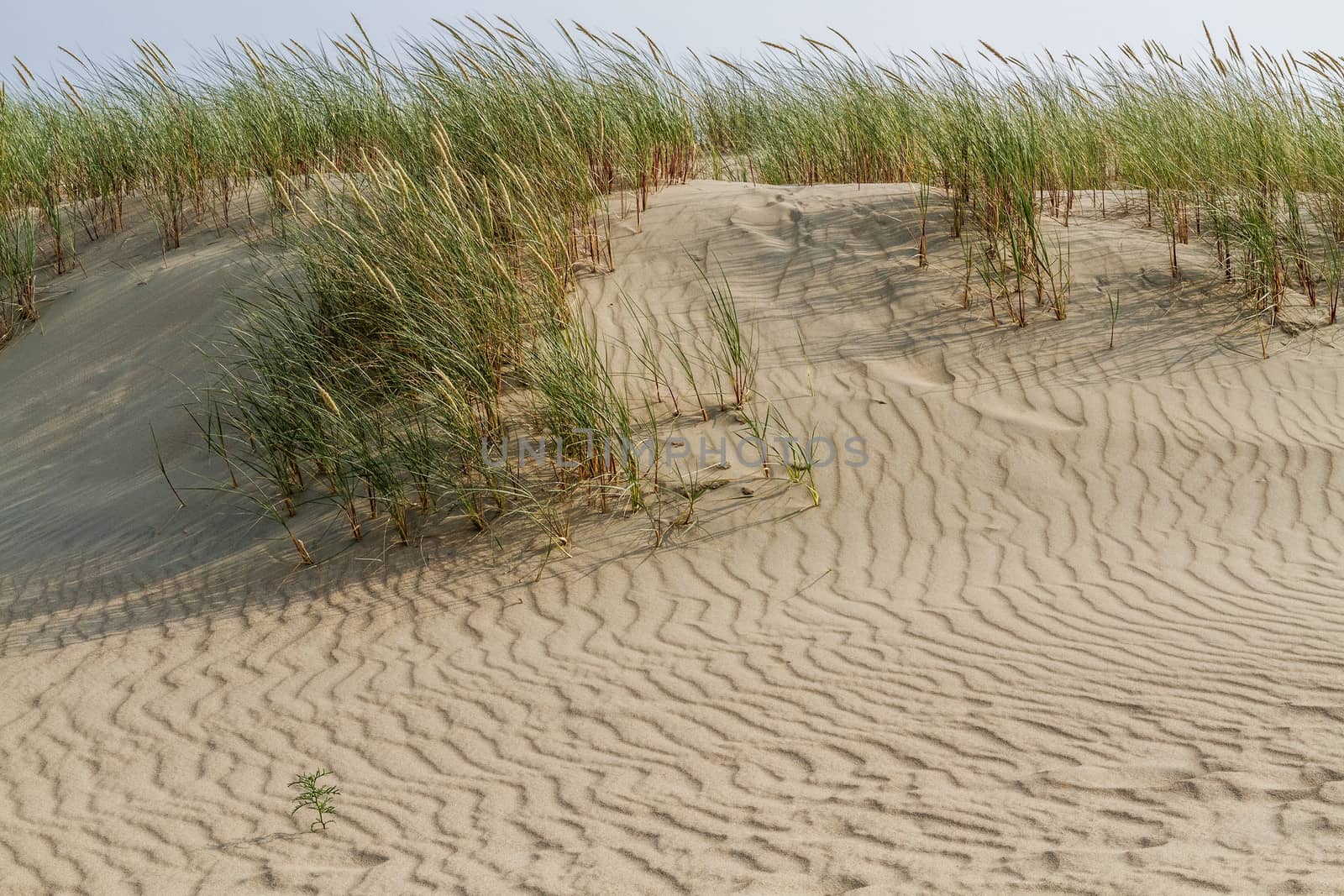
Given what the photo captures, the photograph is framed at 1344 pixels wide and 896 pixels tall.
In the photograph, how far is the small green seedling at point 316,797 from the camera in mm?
3320

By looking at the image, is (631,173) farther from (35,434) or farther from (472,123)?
(35,434)

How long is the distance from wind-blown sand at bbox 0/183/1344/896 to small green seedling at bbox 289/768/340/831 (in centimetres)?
6

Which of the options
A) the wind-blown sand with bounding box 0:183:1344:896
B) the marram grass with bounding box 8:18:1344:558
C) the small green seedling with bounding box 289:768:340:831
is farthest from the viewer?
the marram grass with bounding box 8:18:1344:558

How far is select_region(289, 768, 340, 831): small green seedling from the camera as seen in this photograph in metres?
3.32

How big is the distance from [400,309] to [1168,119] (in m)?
6.55

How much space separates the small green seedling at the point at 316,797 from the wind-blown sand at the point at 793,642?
0.06 meters

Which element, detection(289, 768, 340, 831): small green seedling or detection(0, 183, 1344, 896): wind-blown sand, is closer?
detection(0, 183, 1344, 896): wind-blown sand

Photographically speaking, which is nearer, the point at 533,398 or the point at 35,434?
the point at 533,398

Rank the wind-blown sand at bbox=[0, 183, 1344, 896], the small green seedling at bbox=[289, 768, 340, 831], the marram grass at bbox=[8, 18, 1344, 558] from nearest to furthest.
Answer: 1. the wind-blown sand at bbox=[0, 183, 1344, 896]
2. the small green seedling at bbox=[289, 768, 340, 831]
3. the marram grass at bbox=[8, 18, 1344, 558]

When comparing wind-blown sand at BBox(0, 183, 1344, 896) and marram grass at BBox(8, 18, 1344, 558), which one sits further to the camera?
marram grass at BBox(8, 18, 1344, 558)

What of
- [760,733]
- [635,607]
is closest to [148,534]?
[635,607]

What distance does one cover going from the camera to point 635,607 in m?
4.68

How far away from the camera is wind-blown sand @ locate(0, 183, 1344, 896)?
119 inches

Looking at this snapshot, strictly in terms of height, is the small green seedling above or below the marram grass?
below
